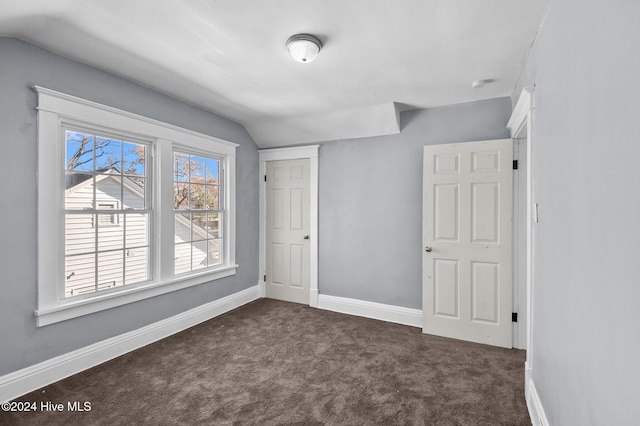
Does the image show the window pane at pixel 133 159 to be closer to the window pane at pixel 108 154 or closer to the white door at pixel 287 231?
the window pane at pixel 108 154

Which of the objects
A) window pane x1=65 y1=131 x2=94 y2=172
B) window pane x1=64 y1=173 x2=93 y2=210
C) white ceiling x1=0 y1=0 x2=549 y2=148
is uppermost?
white ceiling x1=0 y1=0 x2=549 y2=148

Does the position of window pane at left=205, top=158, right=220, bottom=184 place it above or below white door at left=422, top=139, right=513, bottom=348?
above

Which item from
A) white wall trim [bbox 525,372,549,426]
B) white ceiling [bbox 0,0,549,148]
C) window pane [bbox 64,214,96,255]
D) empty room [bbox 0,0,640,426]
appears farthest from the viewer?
window pane [bbox 64,214,96,255]

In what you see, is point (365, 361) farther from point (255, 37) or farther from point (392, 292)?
point (255, 37)

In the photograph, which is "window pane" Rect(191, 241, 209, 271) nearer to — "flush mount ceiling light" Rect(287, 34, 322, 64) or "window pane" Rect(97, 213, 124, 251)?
"window pane" Rect(97, 213, 124, 251)

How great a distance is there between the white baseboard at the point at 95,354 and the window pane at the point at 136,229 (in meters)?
0.86

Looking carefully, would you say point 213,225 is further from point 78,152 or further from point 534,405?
point 534,405

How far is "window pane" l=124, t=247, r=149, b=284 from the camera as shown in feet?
9.47

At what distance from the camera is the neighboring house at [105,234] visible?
249 centimetres

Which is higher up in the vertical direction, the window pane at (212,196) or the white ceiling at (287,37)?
the white ceiling at (287,37)

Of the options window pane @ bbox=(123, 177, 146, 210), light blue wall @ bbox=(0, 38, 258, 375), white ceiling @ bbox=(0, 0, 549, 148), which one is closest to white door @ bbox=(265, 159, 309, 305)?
white ceiling @ bbox=(0, 0, 549, 148)

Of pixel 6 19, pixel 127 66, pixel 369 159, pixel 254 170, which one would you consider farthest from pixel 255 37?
pixel 254 170

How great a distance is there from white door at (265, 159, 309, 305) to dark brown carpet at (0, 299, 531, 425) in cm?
114

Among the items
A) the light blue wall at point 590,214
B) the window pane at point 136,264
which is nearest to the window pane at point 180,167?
the window pane at point 136,264
